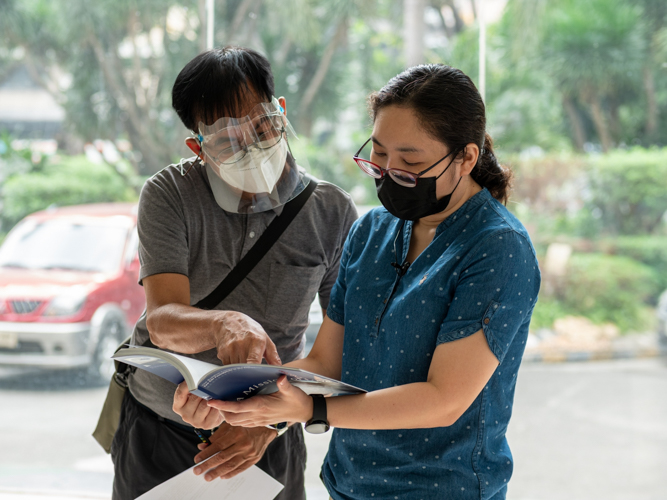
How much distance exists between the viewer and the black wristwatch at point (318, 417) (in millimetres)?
1012

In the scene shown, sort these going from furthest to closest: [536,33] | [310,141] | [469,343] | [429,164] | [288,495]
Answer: [310,141], [536,33], [288,495], [429,164], [469,343]

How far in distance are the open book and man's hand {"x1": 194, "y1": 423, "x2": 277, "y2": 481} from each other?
0.24 metres

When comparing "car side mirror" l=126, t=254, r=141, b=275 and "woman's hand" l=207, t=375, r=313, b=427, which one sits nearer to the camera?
"woman's hand" l=207, t=375, r=313, b=427

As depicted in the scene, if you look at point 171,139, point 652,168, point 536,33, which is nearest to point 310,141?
point 171,139

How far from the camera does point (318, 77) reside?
8.58 feet

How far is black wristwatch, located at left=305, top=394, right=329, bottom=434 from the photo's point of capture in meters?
1.01

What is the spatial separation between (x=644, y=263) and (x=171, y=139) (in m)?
2.08

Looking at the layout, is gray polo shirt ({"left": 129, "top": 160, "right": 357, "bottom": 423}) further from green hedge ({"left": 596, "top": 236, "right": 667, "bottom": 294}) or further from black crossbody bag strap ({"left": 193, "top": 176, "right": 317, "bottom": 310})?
green hedge ({"left": 596, "top": 236, "right": 667, "bottom": 294})

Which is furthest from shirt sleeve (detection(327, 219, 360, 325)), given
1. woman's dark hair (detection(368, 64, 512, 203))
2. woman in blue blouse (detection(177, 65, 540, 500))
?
woman's dark hair (detection(368, 64, 512, 203))

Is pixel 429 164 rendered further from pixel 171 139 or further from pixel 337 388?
pixel 171 139

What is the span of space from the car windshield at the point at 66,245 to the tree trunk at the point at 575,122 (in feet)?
6.39

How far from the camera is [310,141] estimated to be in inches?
105

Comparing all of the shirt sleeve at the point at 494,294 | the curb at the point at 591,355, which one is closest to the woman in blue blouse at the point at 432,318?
the shirt sleeve at the point at 494,294

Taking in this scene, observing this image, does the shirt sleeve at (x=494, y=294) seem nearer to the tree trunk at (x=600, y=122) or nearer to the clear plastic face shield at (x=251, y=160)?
the clear plastic face shield at (x=251, y=160)
